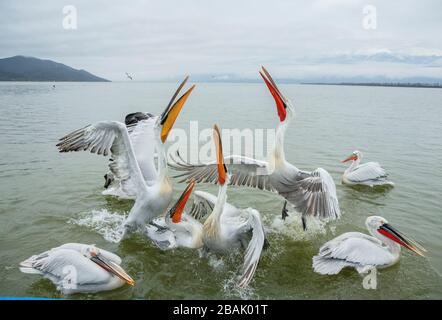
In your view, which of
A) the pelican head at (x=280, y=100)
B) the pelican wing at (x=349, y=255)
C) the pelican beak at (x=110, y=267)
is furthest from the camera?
the pelican head at (x=280, y=100)

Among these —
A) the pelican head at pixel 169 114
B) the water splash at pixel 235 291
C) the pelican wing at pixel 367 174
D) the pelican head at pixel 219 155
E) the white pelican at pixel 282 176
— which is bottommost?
the water splash at pixel 235 291

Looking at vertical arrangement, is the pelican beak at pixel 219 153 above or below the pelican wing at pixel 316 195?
above

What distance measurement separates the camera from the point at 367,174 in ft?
28.7

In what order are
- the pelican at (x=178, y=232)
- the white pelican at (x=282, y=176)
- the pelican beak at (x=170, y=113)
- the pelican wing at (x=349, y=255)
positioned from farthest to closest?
1. the white pelican at (x=282, y=176)
2. the pelican at (x=178, y=232)
3. the pelican beak at (x=170, y=113)
4. the pelican wing at (x=349, y=255)

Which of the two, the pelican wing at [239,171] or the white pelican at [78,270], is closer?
the white pelican at [78,270]

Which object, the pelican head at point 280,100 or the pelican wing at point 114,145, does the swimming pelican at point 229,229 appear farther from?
the pelican head at point 280,100

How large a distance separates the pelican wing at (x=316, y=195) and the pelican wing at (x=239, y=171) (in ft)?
1.84

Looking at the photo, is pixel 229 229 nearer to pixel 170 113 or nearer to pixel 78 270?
pixel 170 113

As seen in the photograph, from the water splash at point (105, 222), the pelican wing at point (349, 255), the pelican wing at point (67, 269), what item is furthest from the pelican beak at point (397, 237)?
the water splash at point (105, 222)

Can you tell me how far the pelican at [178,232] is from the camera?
18.0 feet

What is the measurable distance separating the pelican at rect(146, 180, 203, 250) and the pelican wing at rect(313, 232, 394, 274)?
5.61ft

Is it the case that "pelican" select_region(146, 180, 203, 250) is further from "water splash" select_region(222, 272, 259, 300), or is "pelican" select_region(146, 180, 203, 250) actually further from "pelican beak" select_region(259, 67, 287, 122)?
"pelican beak" select_region(259, 67, 287, 122)

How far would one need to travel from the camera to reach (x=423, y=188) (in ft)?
28.9

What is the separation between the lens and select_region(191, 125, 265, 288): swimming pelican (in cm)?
470
